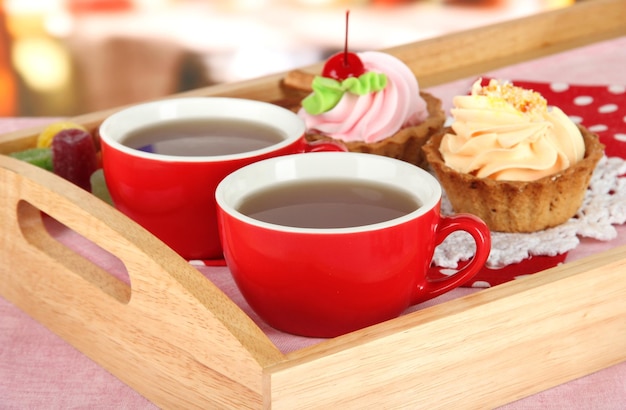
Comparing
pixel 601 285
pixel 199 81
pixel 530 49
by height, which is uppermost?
pixel 601 285

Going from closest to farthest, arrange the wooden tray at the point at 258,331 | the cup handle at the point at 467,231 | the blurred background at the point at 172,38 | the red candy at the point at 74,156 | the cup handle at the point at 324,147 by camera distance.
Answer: the wooden tray at the point at 258,331, the cup handle at the point at 467,231, the cup handle at the point at 324,147, the red candy at the point at 74,156, the blurred background at the point at 172,38

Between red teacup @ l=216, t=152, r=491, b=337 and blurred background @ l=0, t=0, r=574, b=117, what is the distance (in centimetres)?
228

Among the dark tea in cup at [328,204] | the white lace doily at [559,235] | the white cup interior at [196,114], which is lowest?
the white lace doily at [559,235]

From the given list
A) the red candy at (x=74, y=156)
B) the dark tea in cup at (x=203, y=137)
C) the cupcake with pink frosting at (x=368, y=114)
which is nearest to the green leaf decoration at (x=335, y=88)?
the cupcake with pink frosting at (x=368, y=114)

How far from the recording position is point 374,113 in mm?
1108

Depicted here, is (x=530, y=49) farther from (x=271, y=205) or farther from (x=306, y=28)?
(x=306, y=28)

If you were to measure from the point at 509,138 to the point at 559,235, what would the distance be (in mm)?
116

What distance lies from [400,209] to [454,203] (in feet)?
0.79

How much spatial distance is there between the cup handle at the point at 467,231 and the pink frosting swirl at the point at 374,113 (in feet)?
1.05

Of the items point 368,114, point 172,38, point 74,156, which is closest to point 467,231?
point 368,114

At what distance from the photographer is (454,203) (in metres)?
1.04

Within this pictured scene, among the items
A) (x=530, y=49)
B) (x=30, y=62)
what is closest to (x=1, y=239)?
(x=530, y=49)

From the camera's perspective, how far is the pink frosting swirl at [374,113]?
1.11m

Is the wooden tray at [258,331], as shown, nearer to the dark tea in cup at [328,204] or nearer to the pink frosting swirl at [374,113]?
the dark tea in cup at [328,204]
